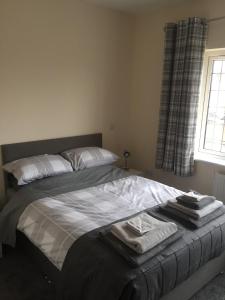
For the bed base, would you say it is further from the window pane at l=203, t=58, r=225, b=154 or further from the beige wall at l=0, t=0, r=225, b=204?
the window pane at l=203, t=58, r=225, b=154

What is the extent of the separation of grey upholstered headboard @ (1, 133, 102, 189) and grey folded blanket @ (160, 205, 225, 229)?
1.58 metres

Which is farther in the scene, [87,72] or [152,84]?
[152,84]

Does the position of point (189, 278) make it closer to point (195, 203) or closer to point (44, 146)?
point (195, 203)

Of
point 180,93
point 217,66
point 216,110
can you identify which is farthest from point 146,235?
point 217,66

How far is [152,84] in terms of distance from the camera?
3639 mm

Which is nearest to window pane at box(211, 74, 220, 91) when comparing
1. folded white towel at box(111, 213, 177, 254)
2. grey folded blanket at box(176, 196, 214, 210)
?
grey folded blanket at box(176, 196, 214, 210)

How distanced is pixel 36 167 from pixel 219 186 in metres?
2.03

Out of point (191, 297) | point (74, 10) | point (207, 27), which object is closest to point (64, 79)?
point (74, 10)

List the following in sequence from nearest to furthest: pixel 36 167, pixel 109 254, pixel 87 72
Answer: pixel 109 254
pixel 36 167
pixel 87 72

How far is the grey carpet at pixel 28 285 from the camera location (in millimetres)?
2053

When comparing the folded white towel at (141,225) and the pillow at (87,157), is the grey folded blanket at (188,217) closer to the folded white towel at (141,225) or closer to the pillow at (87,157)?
the folded white towel at (141,225)

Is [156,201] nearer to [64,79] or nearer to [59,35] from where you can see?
[64,79]

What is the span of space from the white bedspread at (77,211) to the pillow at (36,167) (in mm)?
422

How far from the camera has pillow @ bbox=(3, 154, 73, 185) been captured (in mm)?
2580
